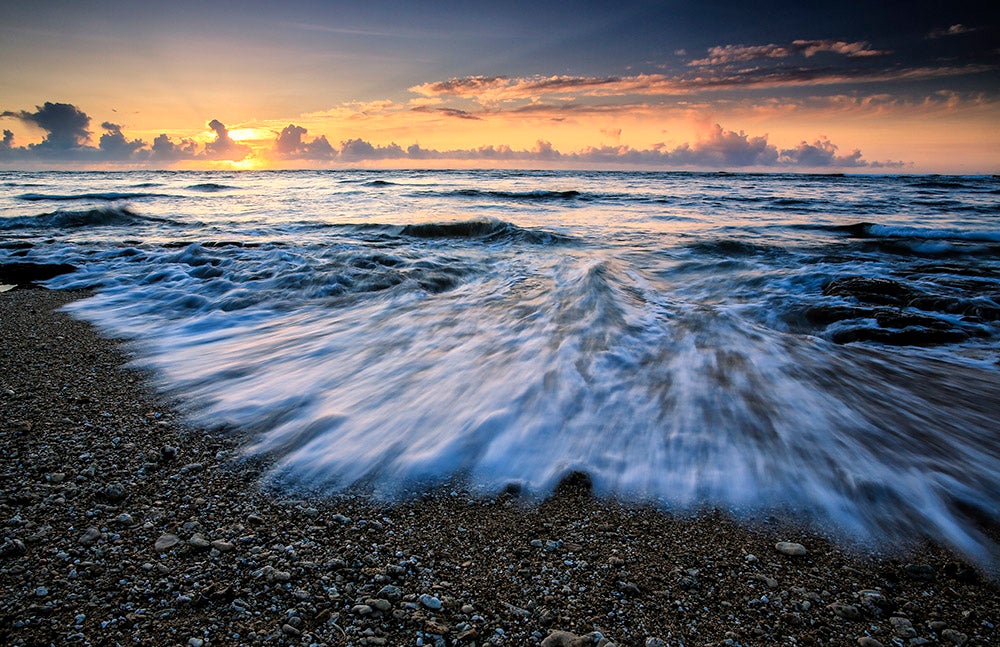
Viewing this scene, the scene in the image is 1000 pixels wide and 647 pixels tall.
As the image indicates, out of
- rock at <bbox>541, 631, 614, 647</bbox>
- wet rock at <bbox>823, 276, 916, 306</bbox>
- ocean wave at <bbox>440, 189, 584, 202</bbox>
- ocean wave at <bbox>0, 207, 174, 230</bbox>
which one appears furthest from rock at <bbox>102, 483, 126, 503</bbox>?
ocean wave at <bbox>440, 189, 584, 202</bbox>

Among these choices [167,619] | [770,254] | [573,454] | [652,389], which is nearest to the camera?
[167,619]

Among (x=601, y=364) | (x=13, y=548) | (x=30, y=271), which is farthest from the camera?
(x=30, y=271)

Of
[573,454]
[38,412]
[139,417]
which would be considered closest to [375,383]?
[139,417]

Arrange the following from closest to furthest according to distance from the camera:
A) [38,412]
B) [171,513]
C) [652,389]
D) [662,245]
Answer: [171,513] < [38,412] < [652,389] < [662,245]

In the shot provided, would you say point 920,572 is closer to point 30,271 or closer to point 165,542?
point 165,542

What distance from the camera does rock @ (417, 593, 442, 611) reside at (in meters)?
1.88

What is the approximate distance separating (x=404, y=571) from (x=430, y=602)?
0.21 meters

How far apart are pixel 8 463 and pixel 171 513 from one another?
1.13 metres

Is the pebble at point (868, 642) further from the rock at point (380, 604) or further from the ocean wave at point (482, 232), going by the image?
the ocean wave at point (482, 232)

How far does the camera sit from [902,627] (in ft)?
5.99

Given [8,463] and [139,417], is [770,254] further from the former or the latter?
[8,463]

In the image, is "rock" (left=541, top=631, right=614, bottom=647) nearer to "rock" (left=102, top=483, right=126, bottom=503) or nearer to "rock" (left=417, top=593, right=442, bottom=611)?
"rock" (left=417, top=593, right=442, bottom=611)

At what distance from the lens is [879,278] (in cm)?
757

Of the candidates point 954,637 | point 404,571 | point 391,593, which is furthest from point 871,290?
point 391,593
